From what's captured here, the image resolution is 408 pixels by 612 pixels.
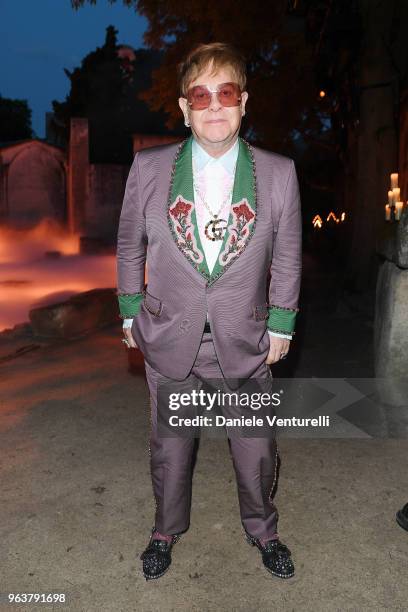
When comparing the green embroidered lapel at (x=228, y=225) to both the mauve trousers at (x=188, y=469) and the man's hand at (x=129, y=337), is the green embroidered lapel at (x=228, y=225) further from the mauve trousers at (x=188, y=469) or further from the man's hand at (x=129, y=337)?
the man's hand at (x=129, y=337)

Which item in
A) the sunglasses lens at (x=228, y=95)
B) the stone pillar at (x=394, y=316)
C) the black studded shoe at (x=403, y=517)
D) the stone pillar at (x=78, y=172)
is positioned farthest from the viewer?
the stone pillar at (x=78, y=172)

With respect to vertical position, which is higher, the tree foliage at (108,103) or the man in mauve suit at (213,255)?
the tree foliage at (108,103)

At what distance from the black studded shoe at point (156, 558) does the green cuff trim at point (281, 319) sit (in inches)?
46.0

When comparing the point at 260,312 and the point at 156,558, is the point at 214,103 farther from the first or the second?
the point at 156,558

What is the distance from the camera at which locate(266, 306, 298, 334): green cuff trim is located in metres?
2.60

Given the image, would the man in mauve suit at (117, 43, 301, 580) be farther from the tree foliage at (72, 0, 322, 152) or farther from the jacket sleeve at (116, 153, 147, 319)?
the tree foliage at (72, 0, 322, 152)

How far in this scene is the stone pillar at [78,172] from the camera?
2397cm

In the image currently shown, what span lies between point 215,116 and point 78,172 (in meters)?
23.2

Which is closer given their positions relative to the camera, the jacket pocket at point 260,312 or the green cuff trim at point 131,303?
the jacket pocket at point 260,312

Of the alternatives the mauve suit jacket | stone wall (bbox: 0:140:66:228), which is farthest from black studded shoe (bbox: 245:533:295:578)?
stone wall (bbox: 0:140:66:228)

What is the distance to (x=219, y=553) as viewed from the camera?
2.79 meters

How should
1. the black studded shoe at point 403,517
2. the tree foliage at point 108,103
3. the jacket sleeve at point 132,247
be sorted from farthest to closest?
the tree foliage at point 108,103 → the black studded shoe at point 403,517 → the jacket sleeve at point 132,247

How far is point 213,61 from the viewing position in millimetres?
2377

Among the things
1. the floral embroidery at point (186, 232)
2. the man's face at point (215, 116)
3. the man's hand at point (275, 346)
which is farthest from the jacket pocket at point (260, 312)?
the man's face at point (215, 116)
